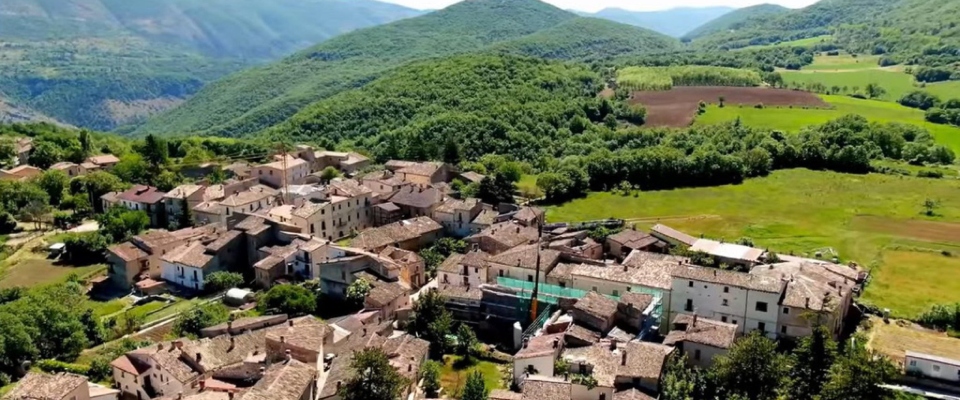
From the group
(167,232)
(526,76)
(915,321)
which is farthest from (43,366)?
(526,76)

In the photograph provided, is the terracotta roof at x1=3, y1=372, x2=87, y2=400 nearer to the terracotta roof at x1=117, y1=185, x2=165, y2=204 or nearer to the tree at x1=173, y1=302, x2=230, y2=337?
the tree at x1=173, y1=302, x2=230, y2=337

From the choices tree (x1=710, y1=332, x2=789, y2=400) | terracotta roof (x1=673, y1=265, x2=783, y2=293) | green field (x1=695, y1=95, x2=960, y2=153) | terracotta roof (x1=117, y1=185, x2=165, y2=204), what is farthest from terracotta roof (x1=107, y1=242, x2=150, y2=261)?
green field (x1=695, y1=95, x2=960, y2=153)

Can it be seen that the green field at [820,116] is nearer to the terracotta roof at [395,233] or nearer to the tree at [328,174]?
the tree at [328,174]

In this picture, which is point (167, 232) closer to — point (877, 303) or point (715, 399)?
point (715, 399)

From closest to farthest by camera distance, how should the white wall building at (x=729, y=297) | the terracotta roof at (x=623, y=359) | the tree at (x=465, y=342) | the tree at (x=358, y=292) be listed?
the terracotta roof at (x=623, y=359), the white wall building at (x=729, y=297), the tree at (x=465, y=342), the tree at (x=358, y=292)

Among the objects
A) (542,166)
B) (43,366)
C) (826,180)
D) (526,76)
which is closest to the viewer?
(43,366)

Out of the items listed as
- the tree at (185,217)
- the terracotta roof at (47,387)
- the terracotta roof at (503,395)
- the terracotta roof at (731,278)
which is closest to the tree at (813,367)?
the terracotta roof at (731,278)
